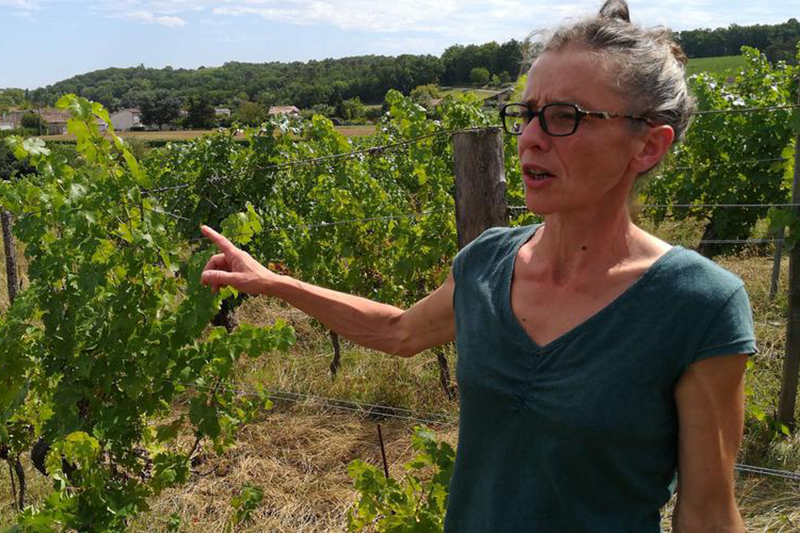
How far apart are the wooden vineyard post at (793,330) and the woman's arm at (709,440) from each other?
2903mm

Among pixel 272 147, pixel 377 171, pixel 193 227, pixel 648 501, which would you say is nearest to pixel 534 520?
pixel 648 501

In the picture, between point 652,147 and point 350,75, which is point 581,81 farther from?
point 350,75

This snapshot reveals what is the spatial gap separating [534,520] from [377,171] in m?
7.68

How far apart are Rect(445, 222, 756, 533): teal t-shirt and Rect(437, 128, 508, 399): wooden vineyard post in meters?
1.56

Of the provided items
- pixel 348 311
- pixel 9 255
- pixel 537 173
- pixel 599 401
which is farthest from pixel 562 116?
pixel 9 255

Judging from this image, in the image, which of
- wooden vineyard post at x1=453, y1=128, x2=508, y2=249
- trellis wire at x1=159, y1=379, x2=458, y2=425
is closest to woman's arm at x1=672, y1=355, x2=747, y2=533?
wooden vineyard post at x1=453, y1=128, x2=508, y2=249

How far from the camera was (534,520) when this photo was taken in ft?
4.28

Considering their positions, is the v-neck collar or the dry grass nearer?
the v-neck collar

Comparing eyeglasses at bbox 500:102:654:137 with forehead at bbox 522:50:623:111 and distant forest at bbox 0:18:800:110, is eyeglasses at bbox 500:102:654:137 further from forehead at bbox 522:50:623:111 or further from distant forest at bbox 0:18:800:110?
distant forest at bbox 0:18:800:110

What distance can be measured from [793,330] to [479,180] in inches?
80.6

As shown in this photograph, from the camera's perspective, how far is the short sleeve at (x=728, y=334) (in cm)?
117

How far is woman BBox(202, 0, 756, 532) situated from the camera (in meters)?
1.20

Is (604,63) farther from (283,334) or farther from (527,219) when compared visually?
(527,219)

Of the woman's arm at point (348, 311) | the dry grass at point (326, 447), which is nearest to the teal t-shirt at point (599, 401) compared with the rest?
the woman's arm at point (348, 311)
